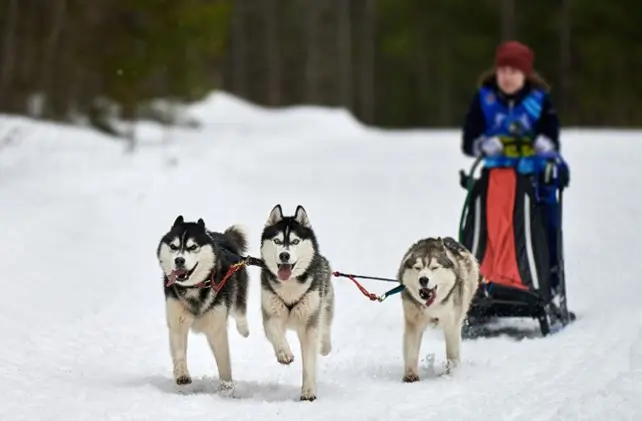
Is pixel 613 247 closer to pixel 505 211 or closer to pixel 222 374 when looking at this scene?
pixel 505 211

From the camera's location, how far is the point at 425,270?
548 centimetres

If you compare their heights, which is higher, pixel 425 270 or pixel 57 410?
pixel 425 270

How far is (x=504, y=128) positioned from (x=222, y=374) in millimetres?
3027

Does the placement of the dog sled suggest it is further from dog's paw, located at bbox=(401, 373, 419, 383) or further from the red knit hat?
dog's paw, located at bbox=(401, 373, 419, 383)

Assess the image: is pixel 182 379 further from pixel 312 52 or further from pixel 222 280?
pixel 312 52

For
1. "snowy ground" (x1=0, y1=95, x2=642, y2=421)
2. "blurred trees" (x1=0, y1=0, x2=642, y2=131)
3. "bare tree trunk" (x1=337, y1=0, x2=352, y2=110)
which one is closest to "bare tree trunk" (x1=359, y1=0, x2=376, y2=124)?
"blurred trees" (x1=0, y1=0, x2=642, y2=131)

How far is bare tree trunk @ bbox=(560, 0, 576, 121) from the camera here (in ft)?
103

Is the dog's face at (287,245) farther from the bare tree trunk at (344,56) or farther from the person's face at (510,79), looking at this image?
the bare tree trunk at (344,56)

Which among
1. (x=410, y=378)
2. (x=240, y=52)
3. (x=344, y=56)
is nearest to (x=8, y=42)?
(x=410, y=378)

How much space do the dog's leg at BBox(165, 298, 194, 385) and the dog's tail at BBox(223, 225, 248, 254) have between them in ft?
2.74

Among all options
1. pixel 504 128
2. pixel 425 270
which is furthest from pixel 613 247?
pixel 425 270

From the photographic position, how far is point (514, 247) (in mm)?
6820

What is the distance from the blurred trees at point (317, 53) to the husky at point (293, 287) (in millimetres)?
11204

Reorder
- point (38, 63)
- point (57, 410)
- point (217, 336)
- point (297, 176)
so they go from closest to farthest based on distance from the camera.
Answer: point (57, 410) < point (217, 336) < point (297, 176) < point (38, 63)
